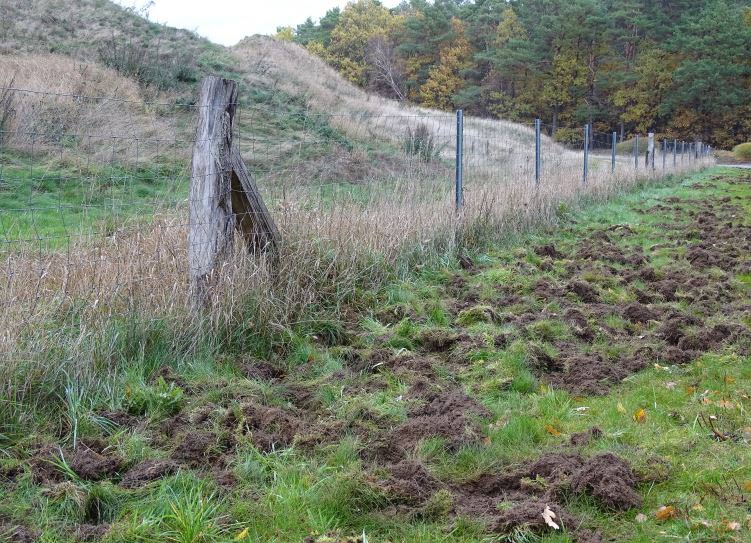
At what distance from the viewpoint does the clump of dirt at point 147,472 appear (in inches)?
123

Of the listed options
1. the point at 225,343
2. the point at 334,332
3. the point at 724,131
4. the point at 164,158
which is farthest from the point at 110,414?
the point at 724,131

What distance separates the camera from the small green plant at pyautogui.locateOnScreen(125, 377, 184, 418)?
3.87m

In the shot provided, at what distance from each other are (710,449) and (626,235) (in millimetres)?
7908

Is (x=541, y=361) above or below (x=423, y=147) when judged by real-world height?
below

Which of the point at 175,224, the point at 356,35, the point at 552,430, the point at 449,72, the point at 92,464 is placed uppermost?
the point at 356,35

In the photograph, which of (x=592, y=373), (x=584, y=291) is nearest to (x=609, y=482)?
(x=592, y=373)

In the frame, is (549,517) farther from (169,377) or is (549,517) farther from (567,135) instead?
(567,135)

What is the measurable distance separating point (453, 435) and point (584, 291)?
12.0ft

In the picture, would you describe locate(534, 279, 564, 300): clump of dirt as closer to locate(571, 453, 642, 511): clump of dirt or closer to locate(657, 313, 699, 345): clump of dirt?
locate(657, 313, 699, 345): clump of dirt

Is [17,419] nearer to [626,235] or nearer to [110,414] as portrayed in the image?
[110,414]

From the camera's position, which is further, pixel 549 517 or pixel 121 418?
pixel 121 418

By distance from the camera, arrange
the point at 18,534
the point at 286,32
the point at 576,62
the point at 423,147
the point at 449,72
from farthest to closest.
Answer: the point at 286,32
the point at 449,72
the point at 576,62
the point at 423,147
the point at 18,534

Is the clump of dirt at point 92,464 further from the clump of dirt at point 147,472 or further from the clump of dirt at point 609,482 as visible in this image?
the clump of dirt at point 609,482

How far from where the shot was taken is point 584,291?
6.92 metres
